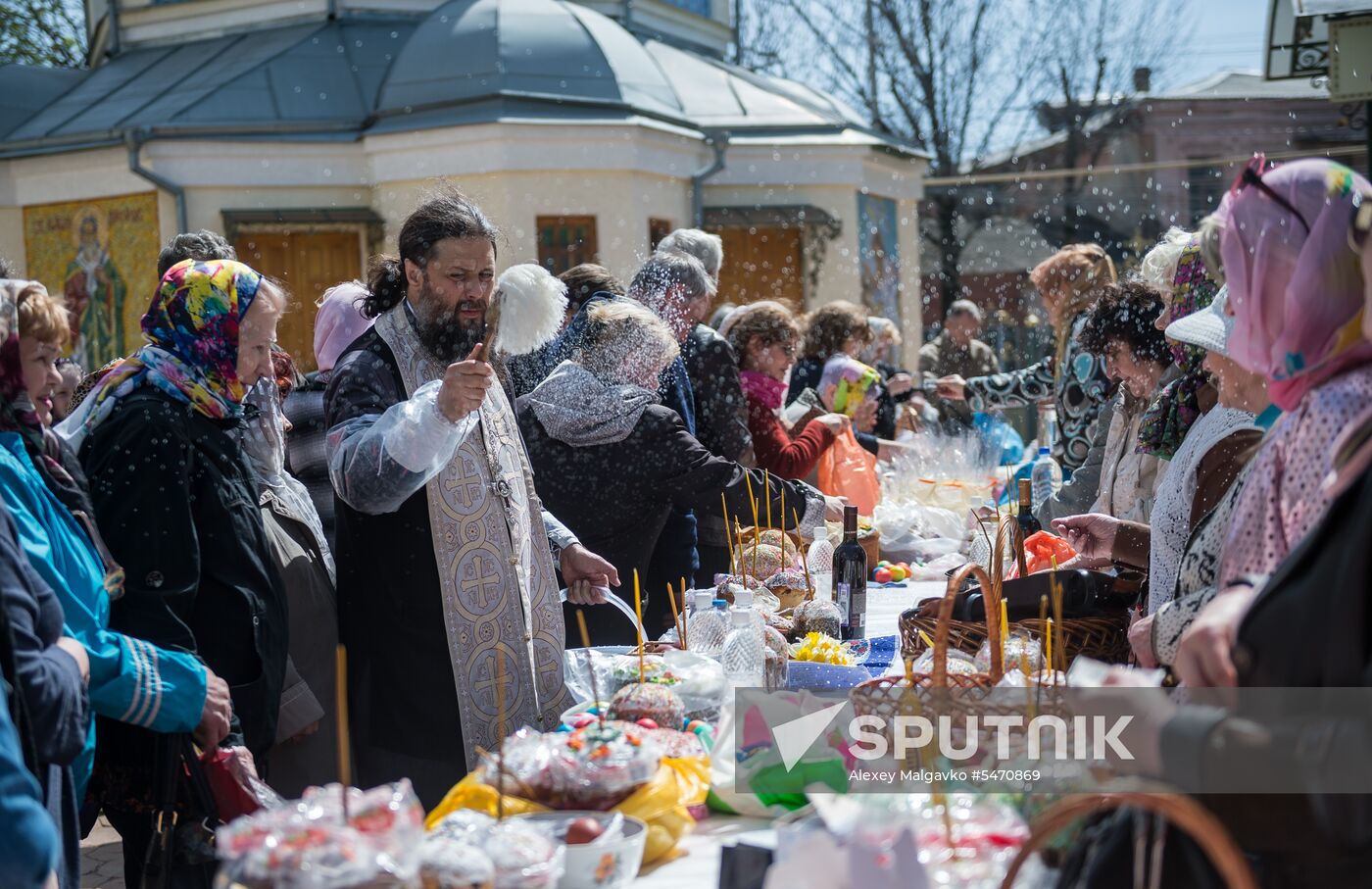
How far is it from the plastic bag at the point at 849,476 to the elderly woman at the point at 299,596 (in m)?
2.71

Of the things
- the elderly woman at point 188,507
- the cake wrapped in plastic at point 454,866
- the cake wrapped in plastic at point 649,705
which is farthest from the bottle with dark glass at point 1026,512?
the cake wrapped in plastic at point 454,866

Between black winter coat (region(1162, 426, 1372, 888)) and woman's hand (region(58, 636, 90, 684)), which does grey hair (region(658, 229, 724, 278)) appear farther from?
black winter coat (region(1162, 426, 1372, 888))

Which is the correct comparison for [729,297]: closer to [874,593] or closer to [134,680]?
[874,593]

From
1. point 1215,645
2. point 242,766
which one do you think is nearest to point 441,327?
point 242,766

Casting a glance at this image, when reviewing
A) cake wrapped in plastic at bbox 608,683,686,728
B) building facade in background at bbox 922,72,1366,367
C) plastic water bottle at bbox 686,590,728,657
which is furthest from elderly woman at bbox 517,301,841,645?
building facade in background at bbox 922,72,1366,367

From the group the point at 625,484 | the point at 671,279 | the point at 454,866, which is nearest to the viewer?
the point at 454,866

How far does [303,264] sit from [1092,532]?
11.5 meters

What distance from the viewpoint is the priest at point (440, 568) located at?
2.94m

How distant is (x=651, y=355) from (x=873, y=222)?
12.0 metres

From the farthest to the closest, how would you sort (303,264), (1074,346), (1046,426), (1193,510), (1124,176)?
(1124,176)
(303,264)
(1046,426)
(1074,346)
(1193,510)

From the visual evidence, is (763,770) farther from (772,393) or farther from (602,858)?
(772,393)

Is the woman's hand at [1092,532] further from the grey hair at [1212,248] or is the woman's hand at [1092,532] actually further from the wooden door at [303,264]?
the wooden door at [303,264]

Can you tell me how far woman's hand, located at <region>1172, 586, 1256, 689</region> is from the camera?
1.55 metres

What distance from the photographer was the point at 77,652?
2.09 metres
